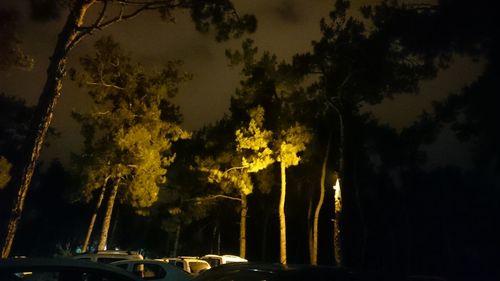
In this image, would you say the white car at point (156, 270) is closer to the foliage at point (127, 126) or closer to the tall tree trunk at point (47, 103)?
the tall tree trunk at point (47, 103)

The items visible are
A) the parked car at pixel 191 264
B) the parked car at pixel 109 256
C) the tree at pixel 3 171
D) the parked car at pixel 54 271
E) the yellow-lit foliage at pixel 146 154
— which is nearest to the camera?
the parked car at pixel 54 271

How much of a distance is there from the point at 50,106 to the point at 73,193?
57.8 ft

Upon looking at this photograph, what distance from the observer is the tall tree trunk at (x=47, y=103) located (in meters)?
11.9

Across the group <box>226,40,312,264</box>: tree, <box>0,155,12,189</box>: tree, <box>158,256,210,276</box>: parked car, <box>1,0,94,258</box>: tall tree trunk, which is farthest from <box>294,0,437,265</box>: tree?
<box>0,155,12,189</box>: tree

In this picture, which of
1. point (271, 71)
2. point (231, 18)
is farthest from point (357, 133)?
point (231, 18)

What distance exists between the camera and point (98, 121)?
82.8 feet

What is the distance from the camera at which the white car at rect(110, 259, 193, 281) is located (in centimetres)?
1184

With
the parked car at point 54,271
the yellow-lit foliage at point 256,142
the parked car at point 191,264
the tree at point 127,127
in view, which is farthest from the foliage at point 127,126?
the parked car at point 54,271

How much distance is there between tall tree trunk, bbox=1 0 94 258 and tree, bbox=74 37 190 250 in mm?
10865

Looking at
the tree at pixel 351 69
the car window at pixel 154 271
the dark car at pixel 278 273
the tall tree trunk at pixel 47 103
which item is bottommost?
the car window at pixel 154 271

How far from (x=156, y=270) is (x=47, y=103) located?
5.36 metres

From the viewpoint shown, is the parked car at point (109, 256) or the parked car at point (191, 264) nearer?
the parked car at point (109, 256)

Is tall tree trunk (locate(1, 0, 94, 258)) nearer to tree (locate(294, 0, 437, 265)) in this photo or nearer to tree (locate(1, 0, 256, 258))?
tree (locate(1, 0, 256, 258))

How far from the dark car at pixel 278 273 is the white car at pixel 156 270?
7.28m
